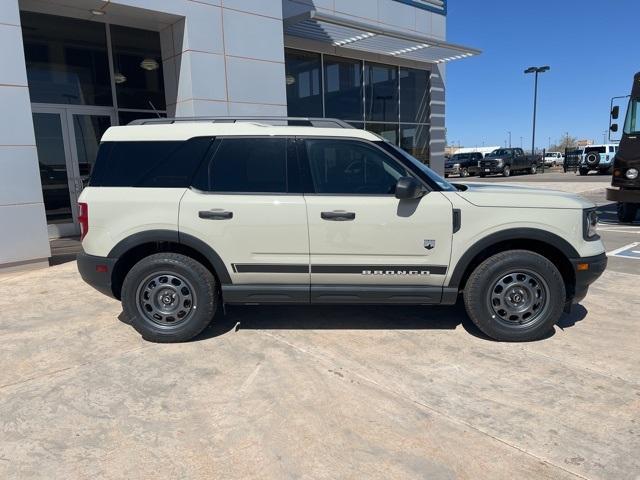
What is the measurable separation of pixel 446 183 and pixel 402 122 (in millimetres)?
12585

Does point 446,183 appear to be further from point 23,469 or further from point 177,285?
point 23,469

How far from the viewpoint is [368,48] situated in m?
14.1

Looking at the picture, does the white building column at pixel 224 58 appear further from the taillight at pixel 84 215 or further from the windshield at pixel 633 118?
the windshield at pixel 633 118

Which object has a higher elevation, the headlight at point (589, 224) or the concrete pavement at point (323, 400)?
the headlight at point (589, 224)

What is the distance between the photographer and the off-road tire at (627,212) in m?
10.9

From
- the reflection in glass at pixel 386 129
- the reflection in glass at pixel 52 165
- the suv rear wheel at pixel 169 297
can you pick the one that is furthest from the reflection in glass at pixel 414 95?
the suv rear wheel at pixel 169 297

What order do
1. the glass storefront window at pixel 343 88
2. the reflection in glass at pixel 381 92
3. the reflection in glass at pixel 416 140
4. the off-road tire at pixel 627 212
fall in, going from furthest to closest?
the reflection in glass at pixel 416 140
the reflection in glass at pixel 381 92
the glass storefront window at pixel 343 88
the off-road tire at pixel 627 212

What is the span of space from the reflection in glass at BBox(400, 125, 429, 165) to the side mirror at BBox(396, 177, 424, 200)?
502 inches

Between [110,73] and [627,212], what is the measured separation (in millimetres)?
11907

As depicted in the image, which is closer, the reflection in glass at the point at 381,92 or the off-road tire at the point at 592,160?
the reflection in glass at the point at 381,92

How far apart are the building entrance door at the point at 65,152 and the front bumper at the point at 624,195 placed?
35.7 ft

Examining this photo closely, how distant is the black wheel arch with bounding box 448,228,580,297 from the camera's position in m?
4.14

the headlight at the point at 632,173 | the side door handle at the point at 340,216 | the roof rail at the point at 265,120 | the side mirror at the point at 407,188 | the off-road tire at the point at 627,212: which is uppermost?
the roof rail at the point at 265,120

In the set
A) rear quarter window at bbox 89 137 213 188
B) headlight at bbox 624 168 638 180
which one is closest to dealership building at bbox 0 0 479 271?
rear quarter window at bbox 89 137 213 188
